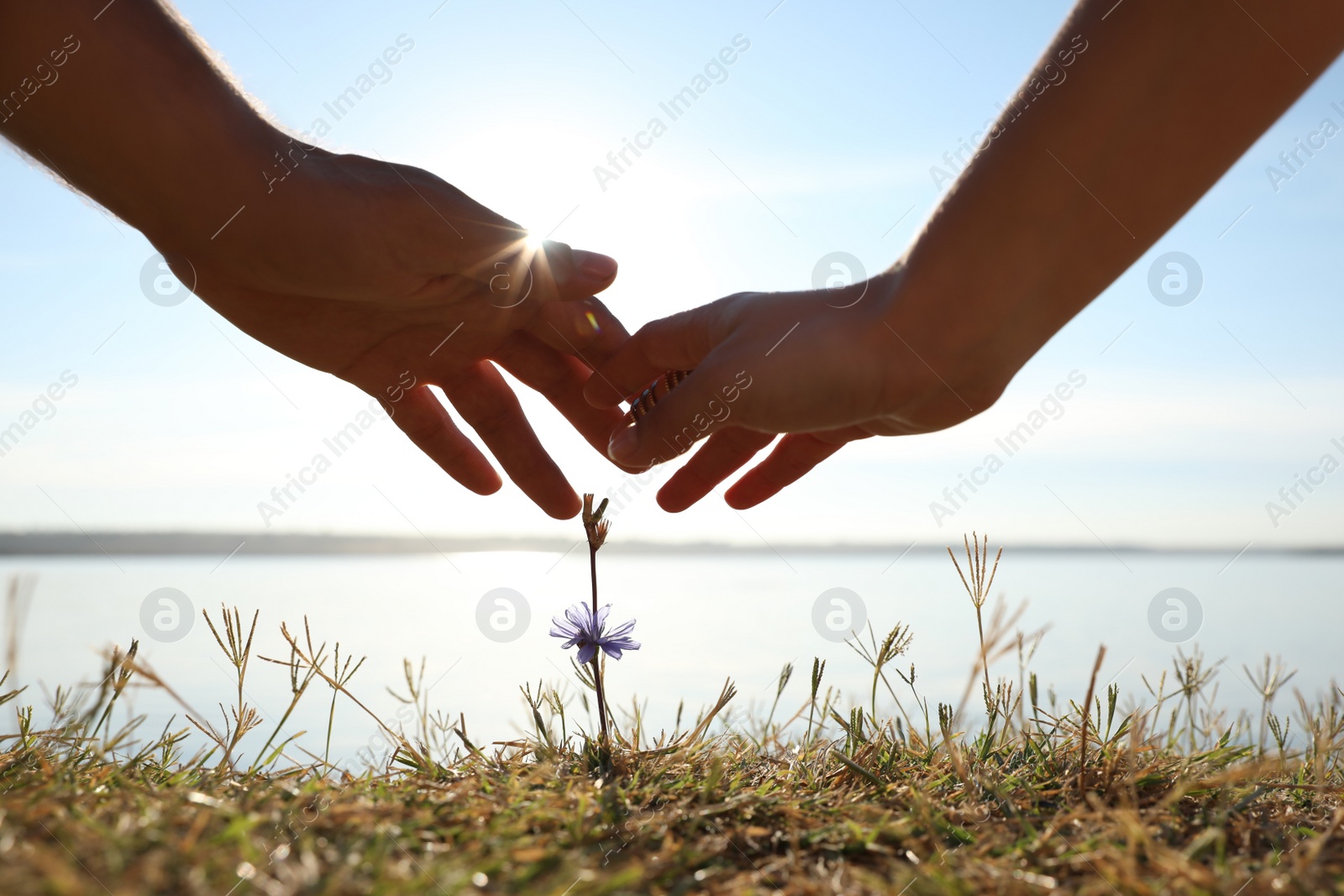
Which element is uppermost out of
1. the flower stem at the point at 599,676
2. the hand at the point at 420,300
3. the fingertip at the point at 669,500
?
the hand at the point at 420,300

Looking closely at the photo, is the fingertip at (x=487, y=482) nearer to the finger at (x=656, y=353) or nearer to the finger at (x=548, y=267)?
the finger at (x=656, y=353)

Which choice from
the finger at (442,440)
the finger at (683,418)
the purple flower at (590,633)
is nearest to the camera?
the purple flower at (590,633)

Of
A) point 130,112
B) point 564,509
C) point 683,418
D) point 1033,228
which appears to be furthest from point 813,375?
point 130,112

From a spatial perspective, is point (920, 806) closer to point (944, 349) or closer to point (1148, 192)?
point (944, 349)

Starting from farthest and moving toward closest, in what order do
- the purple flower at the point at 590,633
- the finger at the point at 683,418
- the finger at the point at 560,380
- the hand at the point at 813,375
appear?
the finger at the point at 560,380 → the finger at the point at 683,418 → the hand at the point at 813,375 → the purple flower at the point at 590,633

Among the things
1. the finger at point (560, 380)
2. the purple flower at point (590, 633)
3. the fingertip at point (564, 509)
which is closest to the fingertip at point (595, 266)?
the finger at point (560, 380)

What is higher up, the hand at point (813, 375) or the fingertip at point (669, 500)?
the hand at point (813, 375)

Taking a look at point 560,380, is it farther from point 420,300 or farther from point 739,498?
point 739,498

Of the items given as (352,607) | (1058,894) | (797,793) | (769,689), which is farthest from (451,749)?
(352,607)
